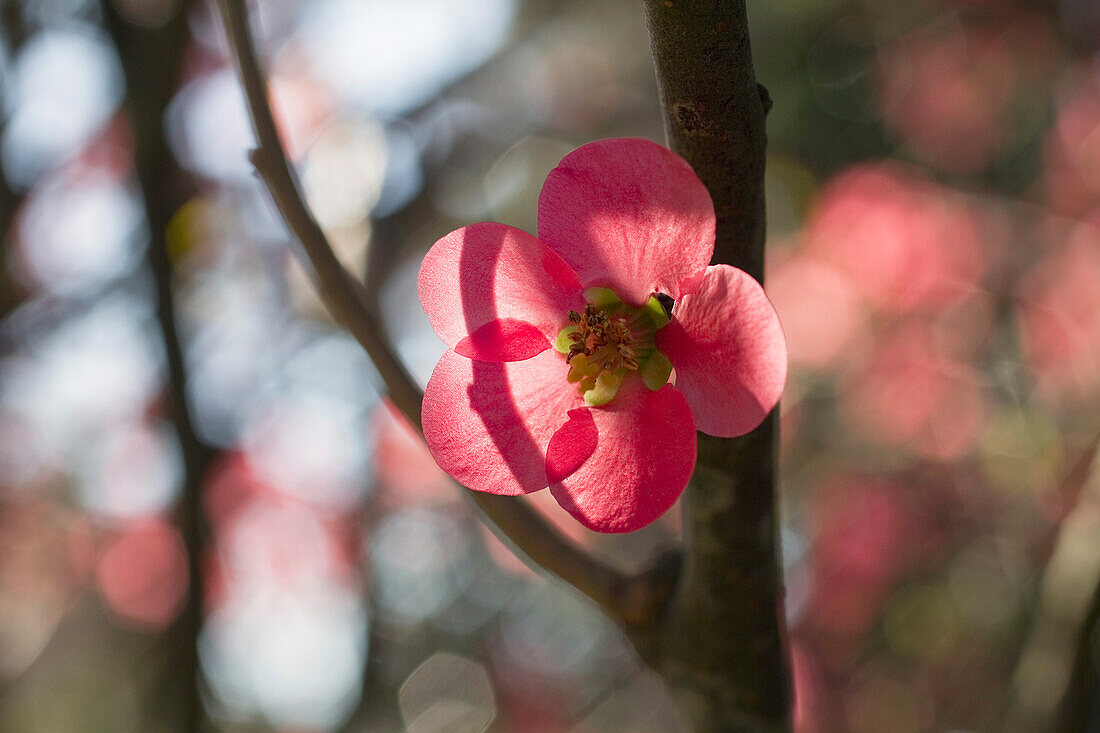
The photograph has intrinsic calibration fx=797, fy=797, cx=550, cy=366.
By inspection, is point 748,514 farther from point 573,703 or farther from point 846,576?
point 573,703

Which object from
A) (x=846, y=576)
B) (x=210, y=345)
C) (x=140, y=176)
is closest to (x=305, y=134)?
(x=210, y=345)

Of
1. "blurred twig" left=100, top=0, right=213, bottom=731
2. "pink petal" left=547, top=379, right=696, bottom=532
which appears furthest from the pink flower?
"blurred twig" left=100, top=0, right=213, bottom=731

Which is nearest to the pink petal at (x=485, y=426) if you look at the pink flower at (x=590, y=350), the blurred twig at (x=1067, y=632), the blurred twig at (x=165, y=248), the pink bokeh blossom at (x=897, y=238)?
the pink flower at (x=590, y=350)

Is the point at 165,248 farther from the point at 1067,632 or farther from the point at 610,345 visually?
the point at 1067,632

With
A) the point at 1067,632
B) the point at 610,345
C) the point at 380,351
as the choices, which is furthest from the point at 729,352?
the point at 1067,632

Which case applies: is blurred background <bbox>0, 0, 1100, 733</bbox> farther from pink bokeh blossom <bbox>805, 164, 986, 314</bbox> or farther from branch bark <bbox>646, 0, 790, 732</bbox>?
branch bark <bbox>646, 0, 790, 732</bbox>
